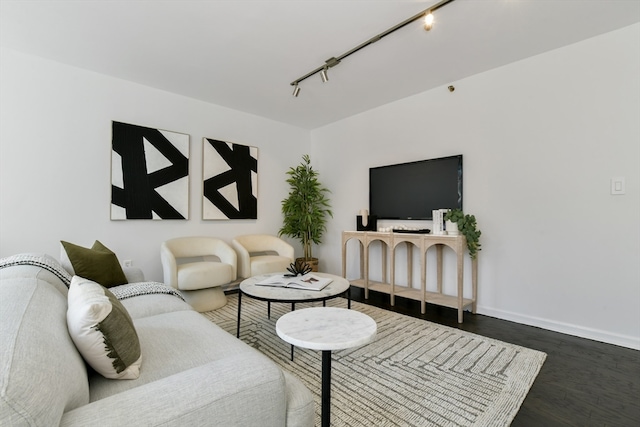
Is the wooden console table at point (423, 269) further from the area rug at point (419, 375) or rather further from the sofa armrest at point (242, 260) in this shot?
the sofa armrest at point (242, 260)

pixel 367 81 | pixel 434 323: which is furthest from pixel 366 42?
pixel 434 323

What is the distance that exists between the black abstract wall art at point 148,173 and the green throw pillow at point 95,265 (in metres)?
1.22

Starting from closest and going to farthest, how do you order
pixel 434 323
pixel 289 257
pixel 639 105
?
pixel 639 105, pixel 434 323, pixel 289 257

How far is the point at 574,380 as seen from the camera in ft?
5.99

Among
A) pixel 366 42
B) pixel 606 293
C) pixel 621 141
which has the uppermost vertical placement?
pixel 366 42

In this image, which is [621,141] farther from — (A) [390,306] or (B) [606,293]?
(A) [390,306]

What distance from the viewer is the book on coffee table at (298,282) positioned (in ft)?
7.53

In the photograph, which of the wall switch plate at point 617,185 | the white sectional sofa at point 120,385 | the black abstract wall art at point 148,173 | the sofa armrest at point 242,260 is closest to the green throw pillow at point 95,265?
the white sectional sofa at point 120,385

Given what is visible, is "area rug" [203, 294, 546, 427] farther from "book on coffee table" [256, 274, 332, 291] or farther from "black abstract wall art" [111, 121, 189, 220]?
"black abstract wall art" [111, 121, 189, 220]

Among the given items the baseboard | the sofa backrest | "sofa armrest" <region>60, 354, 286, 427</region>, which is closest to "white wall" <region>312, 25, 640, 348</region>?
the baseboard

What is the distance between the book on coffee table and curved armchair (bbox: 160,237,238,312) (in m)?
0.87

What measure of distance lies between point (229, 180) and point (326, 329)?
3.28 metres

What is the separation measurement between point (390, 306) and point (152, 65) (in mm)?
3556

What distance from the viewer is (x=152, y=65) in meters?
3.00
